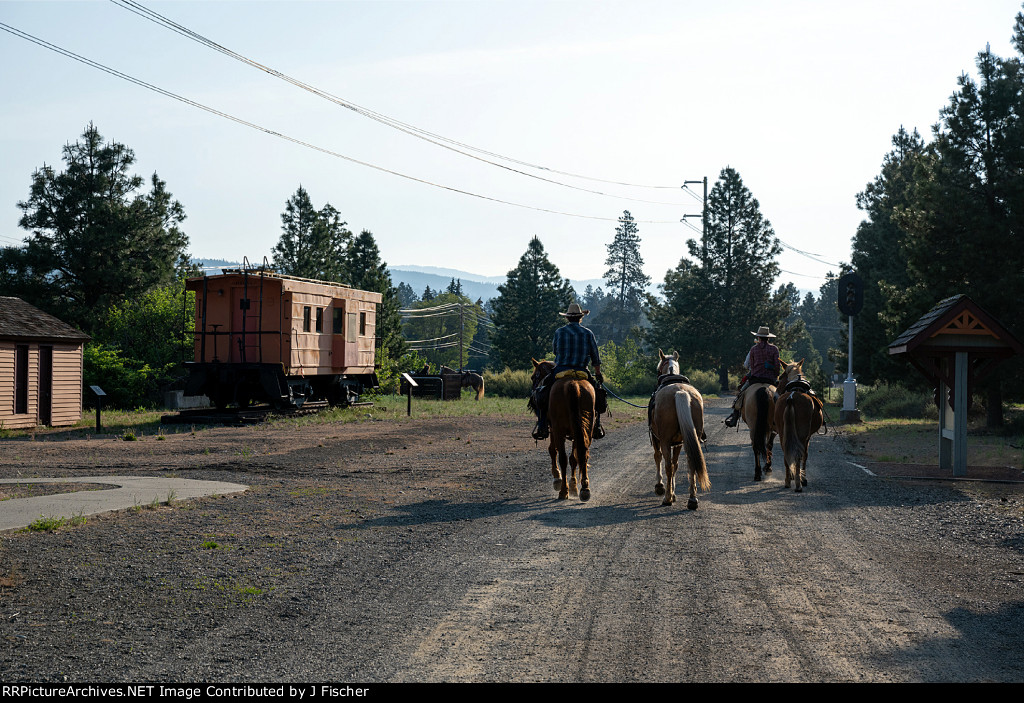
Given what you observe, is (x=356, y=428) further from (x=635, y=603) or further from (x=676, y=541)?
(x=635, y=603)

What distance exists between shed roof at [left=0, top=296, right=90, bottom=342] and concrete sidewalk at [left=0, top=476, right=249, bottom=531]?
12.3m

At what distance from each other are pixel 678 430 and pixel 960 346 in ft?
22.3

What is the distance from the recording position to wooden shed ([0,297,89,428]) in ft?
74.9

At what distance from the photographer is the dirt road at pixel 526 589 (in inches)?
195

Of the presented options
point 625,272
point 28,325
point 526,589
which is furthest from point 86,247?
point 625,272

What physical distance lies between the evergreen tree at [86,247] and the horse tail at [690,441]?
39.5 metres

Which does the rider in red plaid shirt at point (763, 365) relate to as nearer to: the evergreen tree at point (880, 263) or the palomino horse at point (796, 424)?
the palomino horse at point (796, 424)

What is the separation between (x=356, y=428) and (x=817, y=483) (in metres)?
14.3

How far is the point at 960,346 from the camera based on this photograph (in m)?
14.7

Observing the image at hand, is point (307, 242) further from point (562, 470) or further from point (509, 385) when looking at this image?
point (562, 470)

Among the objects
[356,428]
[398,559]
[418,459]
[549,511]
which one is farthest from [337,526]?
[356,428]

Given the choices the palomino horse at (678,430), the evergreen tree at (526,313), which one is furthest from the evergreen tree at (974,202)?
the evergreen tree at (526,313)

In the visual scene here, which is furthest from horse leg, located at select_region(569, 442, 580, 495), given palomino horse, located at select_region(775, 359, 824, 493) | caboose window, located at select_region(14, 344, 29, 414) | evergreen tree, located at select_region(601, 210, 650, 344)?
evergreen tree, located at select_region(601, 210, 650, 344)

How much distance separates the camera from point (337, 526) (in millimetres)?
9266
